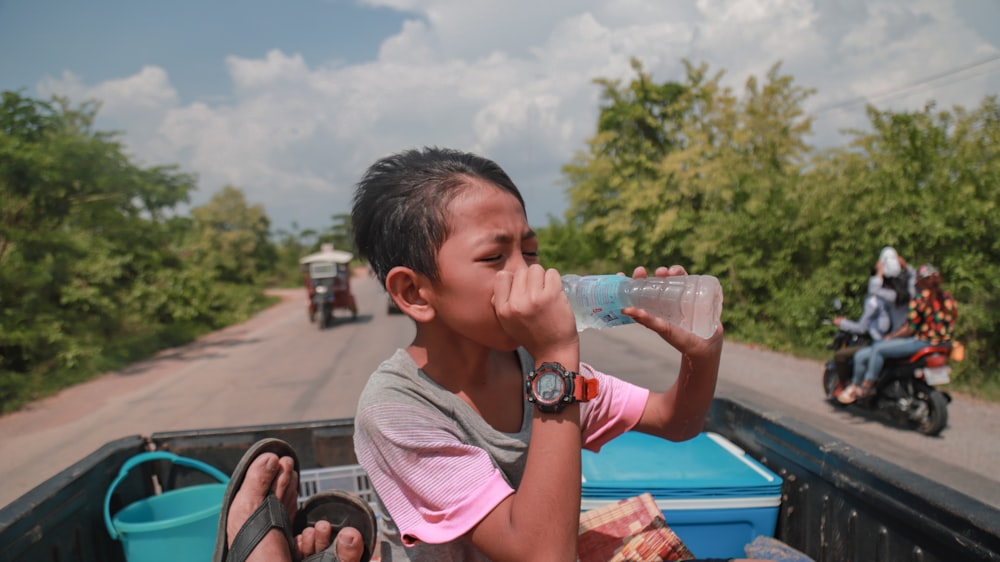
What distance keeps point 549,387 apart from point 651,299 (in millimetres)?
564

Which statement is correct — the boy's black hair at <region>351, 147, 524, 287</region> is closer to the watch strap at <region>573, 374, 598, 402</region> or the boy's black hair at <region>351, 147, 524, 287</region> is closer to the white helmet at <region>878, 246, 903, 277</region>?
the watch strap at <region>573, 374, 598, 402</region>

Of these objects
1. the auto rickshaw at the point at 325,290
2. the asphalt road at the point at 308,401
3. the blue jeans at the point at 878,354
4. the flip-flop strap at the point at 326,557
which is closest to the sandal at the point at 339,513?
the flip-flop strap at the point at 326,557

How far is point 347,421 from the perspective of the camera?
8.05 ft

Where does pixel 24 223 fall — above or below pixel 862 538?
above

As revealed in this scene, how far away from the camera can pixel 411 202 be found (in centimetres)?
138

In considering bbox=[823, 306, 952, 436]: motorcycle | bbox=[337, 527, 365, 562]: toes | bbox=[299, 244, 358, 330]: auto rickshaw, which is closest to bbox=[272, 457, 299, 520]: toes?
bbox=[337, 527, 365, 562]: toes

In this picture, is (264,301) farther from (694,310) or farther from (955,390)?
(694,310)

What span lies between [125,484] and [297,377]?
7.41m

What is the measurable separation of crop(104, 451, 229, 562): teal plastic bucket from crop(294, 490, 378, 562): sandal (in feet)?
0.93

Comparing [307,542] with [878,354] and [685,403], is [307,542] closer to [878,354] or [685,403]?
[685,403]

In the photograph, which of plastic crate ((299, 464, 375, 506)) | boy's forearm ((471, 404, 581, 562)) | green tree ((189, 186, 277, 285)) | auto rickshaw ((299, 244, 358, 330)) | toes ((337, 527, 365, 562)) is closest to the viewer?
boy's forearm ((471, 404, 581, 562))

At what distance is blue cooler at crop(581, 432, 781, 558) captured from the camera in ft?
6.72

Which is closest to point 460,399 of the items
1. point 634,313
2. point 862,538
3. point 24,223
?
point 634,313

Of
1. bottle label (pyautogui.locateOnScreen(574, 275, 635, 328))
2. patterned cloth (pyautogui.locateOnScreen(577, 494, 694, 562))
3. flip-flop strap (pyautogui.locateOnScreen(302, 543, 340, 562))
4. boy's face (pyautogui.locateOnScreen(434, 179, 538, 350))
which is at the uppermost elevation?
boy's face (pyautogui.locateOnScreen(434, 179, 538, 350))
